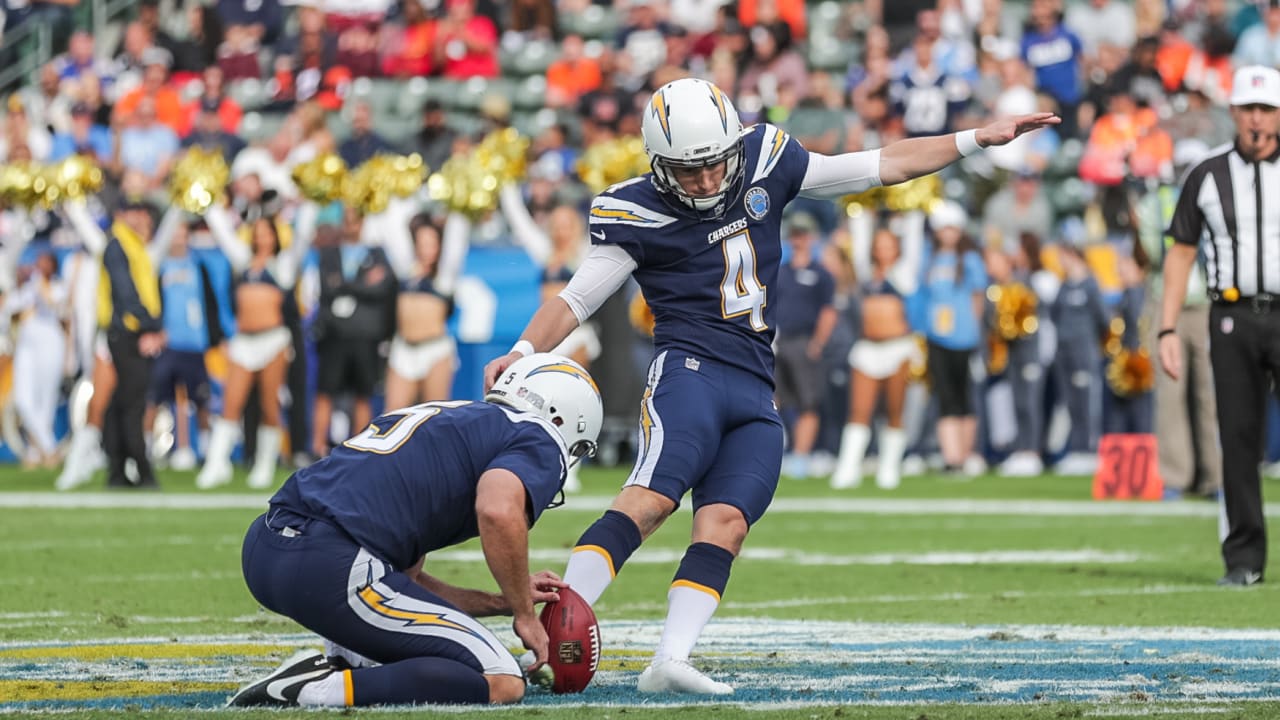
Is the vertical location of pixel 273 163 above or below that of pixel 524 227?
above

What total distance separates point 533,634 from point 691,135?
61.4 inches

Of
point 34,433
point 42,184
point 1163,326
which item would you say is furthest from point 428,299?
point 1163,326

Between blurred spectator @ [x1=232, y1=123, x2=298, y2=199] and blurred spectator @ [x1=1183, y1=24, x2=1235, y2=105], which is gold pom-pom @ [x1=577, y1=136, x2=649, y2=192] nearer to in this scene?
blurred spectator @ [x1=232, y1=123, x2=298, y2=199]

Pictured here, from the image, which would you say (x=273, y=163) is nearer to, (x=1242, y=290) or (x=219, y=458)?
(x=219, y=458)

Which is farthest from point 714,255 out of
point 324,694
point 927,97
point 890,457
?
point 927,97

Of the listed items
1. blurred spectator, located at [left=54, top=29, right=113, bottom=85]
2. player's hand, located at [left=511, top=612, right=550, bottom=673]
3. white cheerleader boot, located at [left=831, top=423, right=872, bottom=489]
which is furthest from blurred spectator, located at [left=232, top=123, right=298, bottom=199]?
player's hand, located at [left=511, top=612, right=550, bottom=673]

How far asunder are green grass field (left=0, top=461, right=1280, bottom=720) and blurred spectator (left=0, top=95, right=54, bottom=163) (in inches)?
314

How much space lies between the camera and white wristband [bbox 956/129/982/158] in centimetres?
669

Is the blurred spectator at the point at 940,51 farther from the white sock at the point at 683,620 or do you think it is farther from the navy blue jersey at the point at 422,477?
the navy blue jersey at the point at 422,477

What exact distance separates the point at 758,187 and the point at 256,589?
1.99m

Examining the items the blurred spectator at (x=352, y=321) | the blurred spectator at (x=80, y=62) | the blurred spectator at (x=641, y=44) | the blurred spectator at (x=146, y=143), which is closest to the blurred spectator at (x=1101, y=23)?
the blurred spectator at (x=641, y=44)

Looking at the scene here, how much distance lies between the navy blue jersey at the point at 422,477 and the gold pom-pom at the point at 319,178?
13.2 metres

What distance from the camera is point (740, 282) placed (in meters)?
6.55

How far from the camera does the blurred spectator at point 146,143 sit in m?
22.3
